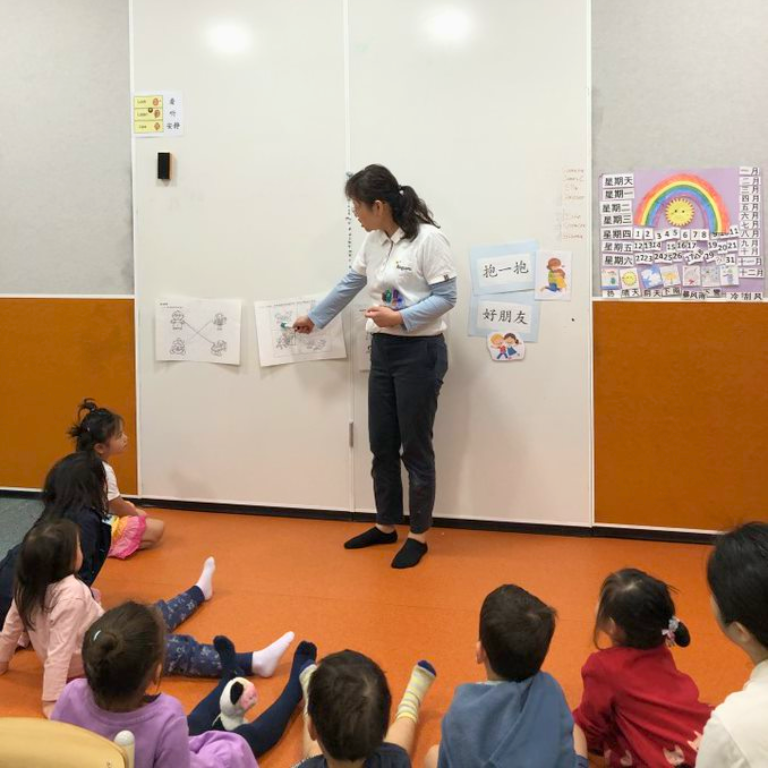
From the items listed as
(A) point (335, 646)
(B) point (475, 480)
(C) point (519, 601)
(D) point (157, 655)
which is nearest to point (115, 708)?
(D) point (157, 655)

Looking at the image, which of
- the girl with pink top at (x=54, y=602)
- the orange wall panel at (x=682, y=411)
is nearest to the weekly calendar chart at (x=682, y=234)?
the orange wall panel at (x=682, y=411)

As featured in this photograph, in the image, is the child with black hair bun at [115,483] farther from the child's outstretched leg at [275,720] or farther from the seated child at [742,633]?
the seated child at [742,633]

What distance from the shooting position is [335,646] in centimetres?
228

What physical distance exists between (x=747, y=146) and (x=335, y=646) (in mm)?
2439

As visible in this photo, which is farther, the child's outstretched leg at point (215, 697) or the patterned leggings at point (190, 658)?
the patterned leggings at point (190, 658)

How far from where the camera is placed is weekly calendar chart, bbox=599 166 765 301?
2.95 metres

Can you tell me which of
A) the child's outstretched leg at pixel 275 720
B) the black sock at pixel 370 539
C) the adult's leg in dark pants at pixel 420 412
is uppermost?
the adult's leg in dark pants at pixel 420 412

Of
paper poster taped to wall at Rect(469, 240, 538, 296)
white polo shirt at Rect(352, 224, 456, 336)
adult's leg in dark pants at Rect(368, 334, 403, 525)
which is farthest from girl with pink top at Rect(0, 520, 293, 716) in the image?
paper poster taped to wall at Rect(469, 240, 538, 296)

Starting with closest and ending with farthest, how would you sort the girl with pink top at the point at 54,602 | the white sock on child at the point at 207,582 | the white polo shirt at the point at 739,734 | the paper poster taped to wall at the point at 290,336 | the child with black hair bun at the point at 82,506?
the white polo shirt at the point at 739,734 < the girl with pink top at the point at 54,602 < the child with black hair bun at the point at 82,506 < the white sock on child at the point at 207,582 < the paper poster taped to wall at the point at 290,336

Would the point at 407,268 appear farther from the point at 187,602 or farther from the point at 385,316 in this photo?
the point at 187,602

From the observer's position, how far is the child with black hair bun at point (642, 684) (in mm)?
1534

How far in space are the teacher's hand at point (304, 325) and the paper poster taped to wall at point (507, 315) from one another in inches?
27.1

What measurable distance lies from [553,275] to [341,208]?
0.96m

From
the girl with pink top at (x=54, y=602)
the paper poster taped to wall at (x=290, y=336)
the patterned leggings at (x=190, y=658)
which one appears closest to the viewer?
the girl with pink top at (x=54, y=602)
